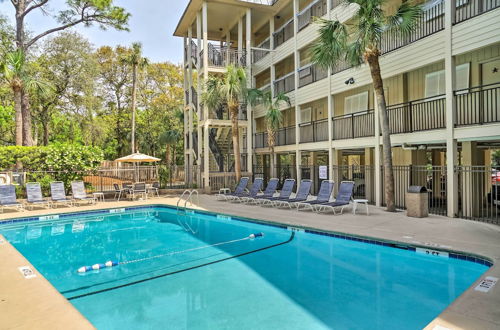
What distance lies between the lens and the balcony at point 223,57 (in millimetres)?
20263

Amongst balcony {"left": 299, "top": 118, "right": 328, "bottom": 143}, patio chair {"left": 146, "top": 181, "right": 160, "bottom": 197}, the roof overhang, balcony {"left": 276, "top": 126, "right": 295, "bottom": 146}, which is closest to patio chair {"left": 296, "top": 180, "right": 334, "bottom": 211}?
balcony {"left": 299, "top": 118, "right": 328, "bottom": 143}

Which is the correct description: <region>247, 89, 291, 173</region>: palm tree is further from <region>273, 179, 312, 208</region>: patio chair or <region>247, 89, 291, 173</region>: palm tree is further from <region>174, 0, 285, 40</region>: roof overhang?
<region>174, 0, 285, 40</region>: roof overhang

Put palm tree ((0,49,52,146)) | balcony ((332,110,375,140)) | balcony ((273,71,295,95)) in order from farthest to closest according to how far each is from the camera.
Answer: balcony ((273,71,295,95))
palm tree ((0,49,52,146))
balcony ((332,110,375,140))

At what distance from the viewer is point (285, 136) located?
19656 millimetres

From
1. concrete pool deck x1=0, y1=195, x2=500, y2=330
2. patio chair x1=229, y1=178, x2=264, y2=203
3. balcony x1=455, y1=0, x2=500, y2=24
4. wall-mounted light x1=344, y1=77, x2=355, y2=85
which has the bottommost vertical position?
concrete pool deck x1=0, y1=195, x2=500, y2=330

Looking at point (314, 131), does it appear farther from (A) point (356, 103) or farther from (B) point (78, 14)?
(B) point (78, 14)

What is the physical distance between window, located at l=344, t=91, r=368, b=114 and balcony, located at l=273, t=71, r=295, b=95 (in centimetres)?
371

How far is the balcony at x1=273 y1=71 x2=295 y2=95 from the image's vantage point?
62.7 ft

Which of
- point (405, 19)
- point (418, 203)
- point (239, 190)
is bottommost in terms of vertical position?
point (418, 203)

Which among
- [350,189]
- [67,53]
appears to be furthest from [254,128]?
[67,53]

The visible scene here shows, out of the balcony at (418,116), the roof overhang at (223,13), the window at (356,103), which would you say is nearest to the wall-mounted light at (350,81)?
the window at (356,103)

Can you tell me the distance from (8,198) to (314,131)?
46.5ft

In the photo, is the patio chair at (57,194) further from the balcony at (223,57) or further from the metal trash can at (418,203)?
the metal trash can at (418,203)

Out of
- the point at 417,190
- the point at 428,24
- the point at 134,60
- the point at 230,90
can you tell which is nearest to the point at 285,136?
the point at 230,90
